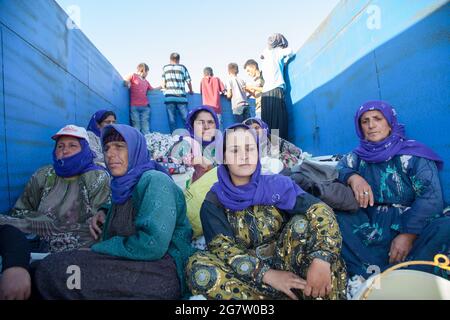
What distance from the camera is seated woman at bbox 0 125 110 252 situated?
2.00m

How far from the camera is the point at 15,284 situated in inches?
49.8

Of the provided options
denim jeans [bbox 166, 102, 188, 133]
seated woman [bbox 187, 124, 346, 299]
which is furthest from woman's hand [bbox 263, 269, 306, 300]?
denim jeans [bbox 166, 102, 188, 133]

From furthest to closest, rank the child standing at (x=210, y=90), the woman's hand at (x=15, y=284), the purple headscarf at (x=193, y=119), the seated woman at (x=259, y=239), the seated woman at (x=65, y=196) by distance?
the child standing at (x=210, y=90), the purple headscarf at (x=193, y=119), the seated woman at (x=65, y=196), the seated woman at (x=259, y=239), the woman's hand at (x=15, y=284)

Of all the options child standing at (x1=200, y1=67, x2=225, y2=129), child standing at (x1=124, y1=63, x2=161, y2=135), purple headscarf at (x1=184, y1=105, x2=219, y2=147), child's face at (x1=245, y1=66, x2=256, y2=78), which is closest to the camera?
purple headscarf at (x1=184, y1=105, x2=219, y2=147)

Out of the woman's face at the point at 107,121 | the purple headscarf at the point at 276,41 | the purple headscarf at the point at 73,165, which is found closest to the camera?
the purple headscarf at the point at 73,165

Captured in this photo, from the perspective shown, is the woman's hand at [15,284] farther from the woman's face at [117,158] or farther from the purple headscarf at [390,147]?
the purple headscarf at [390,147]

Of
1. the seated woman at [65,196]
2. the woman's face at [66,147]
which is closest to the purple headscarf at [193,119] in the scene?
the seated woman at [65,196]

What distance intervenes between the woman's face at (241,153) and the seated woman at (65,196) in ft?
3.50

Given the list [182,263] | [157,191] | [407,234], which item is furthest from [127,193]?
[407,234]

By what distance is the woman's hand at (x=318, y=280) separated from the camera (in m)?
1.30

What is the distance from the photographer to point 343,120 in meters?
3.51

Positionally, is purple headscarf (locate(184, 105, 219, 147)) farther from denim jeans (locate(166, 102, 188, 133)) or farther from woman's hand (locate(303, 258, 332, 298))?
denim jeans (locate(166, 102, 188, 133))

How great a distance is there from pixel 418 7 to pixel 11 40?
10.2 ft
